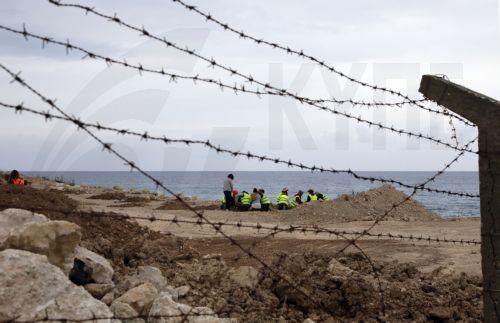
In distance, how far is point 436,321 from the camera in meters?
5.85

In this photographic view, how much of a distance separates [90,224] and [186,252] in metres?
1.34

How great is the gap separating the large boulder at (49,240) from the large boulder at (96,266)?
184 millimetres

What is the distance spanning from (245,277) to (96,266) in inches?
62.8

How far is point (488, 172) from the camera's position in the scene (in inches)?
157

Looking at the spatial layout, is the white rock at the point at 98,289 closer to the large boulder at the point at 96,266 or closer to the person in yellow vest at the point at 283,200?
the large boulder at the point at 96,266

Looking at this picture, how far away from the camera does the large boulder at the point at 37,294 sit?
3.95 metres

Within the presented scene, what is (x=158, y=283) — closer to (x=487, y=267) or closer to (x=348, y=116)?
(x=348, y=116)

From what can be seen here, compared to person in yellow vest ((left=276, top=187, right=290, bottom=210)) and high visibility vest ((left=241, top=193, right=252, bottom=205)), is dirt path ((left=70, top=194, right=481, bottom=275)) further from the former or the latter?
person in yellow vest ((left=276, top=187, right=290, bottom=210))

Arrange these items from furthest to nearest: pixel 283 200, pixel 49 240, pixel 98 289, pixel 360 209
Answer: pixel 283 200 → pixel 360 209 → pixel 98 289 → pixel 49 240

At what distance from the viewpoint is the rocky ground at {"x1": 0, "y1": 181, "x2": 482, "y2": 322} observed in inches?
162

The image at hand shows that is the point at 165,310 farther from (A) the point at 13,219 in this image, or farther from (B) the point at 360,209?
(B) the point at 360,209

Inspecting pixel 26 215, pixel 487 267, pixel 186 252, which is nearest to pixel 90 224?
pixel 186 252

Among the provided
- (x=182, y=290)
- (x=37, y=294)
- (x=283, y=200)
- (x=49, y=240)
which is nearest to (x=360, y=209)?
(x=283, y=200)

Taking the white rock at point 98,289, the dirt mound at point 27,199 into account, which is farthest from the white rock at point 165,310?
the dirt mound at point 27,199
